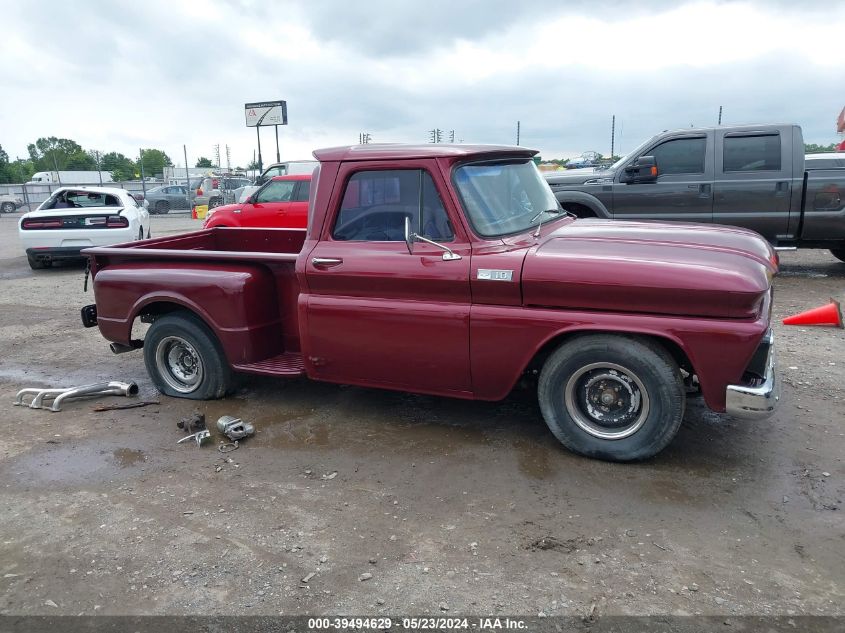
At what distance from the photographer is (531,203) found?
4754 mm

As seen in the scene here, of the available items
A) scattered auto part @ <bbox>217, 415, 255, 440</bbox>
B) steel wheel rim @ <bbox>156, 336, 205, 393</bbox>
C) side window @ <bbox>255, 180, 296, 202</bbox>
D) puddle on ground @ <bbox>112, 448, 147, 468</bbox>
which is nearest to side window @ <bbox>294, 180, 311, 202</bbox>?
side window @ <bbox>255, 180, 296, 202</bbox>

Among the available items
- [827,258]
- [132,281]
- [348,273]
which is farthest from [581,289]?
[827,258]

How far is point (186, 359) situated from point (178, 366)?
0.32ft

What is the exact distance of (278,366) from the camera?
4879mm

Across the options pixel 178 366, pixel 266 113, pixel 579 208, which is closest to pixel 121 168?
pixel 266 113

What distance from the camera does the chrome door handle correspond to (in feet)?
14.5

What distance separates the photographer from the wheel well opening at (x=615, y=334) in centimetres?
378

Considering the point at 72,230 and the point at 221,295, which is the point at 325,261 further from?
the point at 72,230

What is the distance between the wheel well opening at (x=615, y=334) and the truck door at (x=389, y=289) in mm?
467

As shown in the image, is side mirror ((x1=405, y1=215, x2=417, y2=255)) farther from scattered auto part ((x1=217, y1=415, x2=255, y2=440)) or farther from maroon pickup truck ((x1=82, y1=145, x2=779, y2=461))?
scattered auto part ((x1=217, y1=415, x2=255, y2=440))

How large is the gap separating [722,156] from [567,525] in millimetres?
7259

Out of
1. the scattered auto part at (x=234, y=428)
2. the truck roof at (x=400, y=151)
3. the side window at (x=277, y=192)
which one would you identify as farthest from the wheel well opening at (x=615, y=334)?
the side window at (x=277, y=192)

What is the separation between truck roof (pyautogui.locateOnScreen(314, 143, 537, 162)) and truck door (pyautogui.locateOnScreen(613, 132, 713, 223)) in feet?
16.9

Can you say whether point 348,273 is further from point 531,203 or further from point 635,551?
point 635,551
